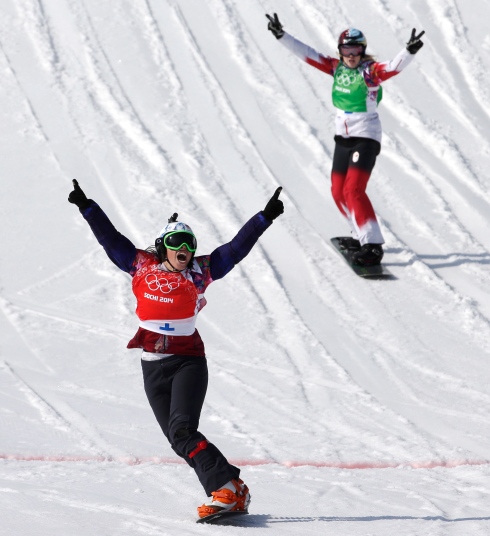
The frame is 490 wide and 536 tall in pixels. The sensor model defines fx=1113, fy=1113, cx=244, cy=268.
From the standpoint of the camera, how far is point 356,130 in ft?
32.7

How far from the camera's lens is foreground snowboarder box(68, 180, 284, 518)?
5.23m

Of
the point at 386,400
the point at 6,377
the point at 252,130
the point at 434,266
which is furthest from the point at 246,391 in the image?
the point at 252,130

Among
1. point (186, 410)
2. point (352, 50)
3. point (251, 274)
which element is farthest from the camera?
point (352, 50)

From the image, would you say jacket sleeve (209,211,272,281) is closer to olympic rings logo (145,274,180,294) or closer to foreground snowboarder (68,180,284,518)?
foreground snowboarder (68,180,284,518)

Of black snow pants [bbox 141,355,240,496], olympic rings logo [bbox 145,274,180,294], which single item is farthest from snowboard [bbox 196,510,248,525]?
olympic rings logo [bbox 145,274,180,294]

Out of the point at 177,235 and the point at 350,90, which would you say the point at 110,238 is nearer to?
the point at 177,235

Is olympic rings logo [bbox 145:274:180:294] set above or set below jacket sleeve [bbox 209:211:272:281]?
below

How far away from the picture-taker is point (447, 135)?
12.4 m

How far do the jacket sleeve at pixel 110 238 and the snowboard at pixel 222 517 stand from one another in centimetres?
131

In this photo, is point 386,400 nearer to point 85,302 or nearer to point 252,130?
point 85,302

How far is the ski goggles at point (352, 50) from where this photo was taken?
9688mm

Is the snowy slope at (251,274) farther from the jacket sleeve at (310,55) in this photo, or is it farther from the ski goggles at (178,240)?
the jacket sleeve at (310,55)

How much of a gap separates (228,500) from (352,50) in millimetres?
5641

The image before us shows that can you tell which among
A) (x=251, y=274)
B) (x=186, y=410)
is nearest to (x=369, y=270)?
(x=251, y=274)
